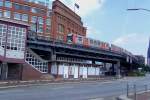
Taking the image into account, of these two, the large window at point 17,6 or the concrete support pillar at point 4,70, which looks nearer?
the concrete support pillar at point 4,70

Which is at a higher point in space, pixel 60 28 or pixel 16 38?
pixel 60 28

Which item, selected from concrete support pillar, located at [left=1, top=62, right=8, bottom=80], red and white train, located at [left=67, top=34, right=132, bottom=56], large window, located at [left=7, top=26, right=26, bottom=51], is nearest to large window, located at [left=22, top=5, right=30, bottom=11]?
red and white train, located at [left=67, top=34, right=132, bottom=56]

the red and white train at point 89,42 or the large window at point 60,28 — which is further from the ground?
the large window at point 60,28

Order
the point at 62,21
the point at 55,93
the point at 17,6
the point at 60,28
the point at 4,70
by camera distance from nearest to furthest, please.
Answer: the point at 55,93 → the point at 4,70 → the point at 17,6 → the point at 60,28 → the point at 62,21

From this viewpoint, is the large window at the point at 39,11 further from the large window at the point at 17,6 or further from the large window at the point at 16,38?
the large window at the point at 16,38

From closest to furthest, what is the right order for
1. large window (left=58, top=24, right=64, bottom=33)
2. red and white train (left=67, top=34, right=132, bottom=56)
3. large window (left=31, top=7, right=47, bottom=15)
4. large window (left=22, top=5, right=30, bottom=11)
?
1. red and white train (left=67, top=34, right=132, bottom=56)
2. large window (left=22, top=5, right=30, bottom=11)
3. large window (left=31, top=7, right=47, bottom=15)
4. large window (left=58, top=24, right=64, bottom=33)

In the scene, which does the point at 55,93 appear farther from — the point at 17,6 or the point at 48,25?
the point at 48,25

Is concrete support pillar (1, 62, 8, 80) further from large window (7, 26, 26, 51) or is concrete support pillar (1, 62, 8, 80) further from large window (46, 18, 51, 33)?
large window (46, 18, 51, 33)

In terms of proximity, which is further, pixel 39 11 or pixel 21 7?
pixel 39 11

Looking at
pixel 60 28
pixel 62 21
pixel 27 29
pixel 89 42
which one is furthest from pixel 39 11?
pixel 27 29

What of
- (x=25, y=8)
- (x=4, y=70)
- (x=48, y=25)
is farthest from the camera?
(x=48, y=25)

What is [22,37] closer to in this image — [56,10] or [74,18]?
[56,10]

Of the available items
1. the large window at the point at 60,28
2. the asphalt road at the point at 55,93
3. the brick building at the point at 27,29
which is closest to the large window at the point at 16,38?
the brick building at the point at 27,29

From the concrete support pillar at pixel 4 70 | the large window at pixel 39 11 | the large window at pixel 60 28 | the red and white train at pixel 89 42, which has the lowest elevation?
the concrete support pillar at pixel 4 70
